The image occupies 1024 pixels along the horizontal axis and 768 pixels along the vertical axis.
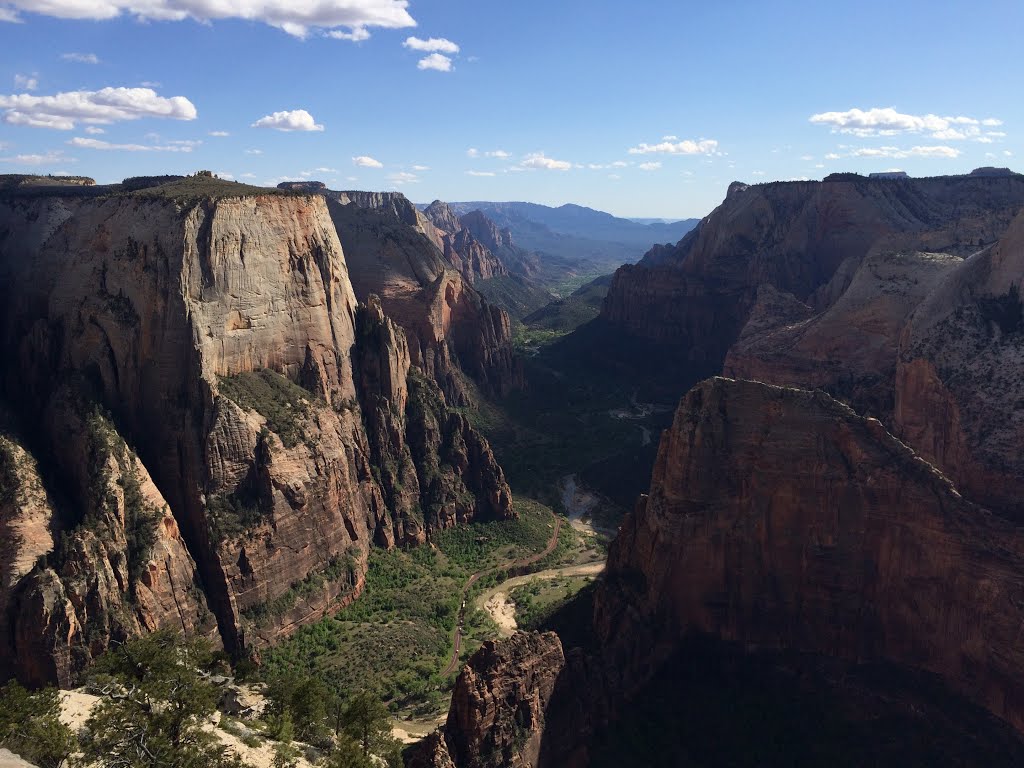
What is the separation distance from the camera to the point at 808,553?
51.8 metres

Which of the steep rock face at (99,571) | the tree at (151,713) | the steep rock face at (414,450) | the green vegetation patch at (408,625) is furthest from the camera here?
the steep rock face at (414,450)

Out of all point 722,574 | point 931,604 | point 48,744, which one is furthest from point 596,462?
point 48,744

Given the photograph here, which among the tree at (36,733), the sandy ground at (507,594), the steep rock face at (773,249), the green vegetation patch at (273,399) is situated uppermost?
the steep rock face at (773,249)

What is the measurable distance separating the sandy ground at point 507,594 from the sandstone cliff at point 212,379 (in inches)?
508

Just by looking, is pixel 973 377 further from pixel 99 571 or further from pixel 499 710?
pixel 99 571

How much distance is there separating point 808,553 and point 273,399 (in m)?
47.6

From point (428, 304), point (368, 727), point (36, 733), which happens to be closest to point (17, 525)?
point (36, 733)

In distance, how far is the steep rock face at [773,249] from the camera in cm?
15662

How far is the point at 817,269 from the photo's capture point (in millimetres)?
158375

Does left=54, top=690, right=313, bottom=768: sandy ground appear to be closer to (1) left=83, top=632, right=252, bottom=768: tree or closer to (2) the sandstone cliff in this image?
(1) left=83, top=632, right=252, bottom=768: tree

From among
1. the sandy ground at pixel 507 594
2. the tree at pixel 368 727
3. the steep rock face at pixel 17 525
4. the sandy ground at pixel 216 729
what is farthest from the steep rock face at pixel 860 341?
the steep rock face at pixel 17 525

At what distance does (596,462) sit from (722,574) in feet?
208

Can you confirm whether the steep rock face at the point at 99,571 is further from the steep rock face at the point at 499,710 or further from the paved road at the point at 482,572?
the steep rock face at the point at 499,710

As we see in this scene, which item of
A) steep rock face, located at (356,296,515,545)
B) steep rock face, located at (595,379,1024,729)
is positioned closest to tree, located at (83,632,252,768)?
steep rock face, located at (595,379,1024,729)
